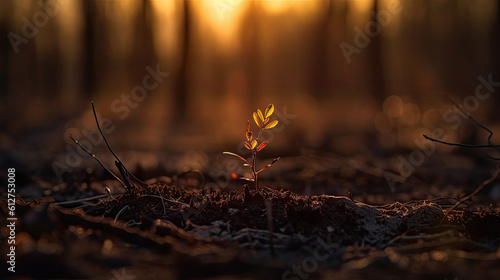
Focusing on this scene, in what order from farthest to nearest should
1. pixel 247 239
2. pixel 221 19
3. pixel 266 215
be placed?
pixel 221 19 < pixel 266 215 < pixel 247 239

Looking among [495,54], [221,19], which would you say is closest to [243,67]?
[221,19]

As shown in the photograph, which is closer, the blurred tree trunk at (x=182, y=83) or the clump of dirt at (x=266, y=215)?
the clump of dirt at (x=266, y=215)

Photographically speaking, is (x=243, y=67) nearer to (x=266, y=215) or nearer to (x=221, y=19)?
(x=221, y=19)

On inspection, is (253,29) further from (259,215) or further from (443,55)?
(259,215)

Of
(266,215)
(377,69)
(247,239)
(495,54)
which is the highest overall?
(495,54)

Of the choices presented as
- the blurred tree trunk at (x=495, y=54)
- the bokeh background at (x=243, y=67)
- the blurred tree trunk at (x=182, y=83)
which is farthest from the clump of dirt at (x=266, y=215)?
the blurred tree trunk at (x=495, y=54)

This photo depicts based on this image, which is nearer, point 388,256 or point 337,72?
point 388,256

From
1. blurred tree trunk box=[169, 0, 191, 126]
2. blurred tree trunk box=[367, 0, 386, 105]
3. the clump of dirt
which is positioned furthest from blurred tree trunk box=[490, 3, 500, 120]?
the clump of dirt

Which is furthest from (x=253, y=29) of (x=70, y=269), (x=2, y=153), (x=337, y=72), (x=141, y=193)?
(x=70, y=269)

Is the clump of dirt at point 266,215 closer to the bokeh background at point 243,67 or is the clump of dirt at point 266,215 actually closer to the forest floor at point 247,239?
the forest floor at point 247,239
